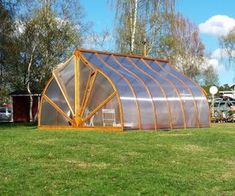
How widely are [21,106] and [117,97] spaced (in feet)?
90.2

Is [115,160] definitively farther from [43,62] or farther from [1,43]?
[43,62]

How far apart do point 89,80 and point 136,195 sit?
56.4 feet

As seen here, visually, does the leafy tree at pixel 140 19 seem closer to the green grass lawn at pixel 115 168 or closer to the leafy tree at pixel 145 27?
the leafy tree at pixel 145 27

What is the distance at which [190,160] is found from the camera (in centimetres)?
1306

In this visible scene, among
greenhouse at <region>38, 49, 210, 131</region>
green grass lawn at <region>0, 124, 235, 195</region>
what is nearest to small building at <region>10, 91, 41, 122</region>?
greenhouse at <region>38, 49, 210, 131</region>

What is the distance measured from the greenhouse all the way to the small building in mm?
21191

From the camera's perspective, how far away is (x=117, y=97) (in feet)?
78.5

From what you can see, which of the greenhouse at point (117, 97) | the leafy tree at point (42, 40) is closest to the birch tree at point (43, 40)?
the leafy tree at point (42, 40)

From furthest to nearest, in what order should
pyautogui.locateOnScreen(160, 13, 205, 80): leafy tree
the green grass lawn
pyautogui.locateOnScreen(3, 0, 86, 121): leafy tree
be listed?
pyautogui.locateOnScreen(160, 13, 205, 80): leafy tree, pyautogui.locateOnScreen(3, 0, 86, 121): leafy tree, the green grass lawn

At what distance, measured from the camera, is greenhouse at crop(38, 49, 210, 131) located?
24391 millimetres

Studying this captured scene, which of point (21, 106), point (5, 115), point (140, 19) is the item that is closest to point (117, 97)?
point (140, 19)

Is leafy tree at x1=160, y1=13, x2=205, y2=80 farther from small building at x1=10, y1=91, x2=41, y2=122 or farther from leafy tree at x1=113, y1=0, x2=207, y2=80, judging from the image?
small building at x1=10, y1=91, x2=41, y2=122

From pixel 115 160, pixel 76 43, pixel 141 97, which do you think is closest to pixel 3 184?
pixel 115 160

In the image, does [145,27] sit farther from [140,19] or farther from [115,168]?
[115,168]
